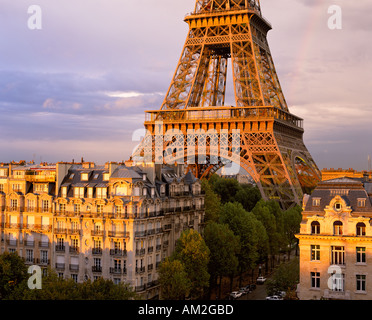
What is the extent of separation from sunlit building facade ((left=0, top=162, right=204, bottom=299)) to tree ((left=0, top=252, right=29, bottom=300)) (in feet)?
17.8

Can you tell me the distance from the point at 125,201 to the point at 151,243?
14.0ft

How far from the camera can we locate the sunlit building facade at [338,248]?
34656 millimetres

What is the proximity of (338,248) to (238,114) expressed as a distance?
43.0 metres

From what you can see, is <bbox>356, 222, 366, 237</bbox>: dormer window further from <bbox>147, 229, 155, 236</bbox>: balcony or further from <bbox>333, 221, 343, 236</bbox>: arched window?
<bbox>147, 229, 155, 236</bbox>: balcony

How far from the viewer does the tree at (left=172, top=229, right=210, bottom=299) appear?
44.9m

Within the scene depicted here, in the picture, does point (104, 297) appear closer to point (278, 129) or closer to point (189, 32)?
point (278, 129)

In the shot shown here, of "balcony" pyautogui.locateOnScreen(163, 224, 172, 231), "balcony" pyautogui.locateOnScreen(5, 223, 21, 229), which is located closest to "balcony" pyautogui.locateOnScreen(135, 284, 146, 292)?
"balcony" pyautogui.locateOnScreen(163, 224, 172, 231)

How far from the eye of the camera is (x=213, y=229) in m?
52.1

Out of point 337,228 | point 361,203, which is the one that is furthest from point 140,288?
point 361,203

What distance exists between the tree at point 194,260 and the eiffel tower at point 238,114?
28.5m

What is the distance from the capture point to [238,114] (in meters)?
76.6

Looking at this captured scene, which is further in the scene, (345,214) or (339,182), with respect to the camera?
(339,182)
